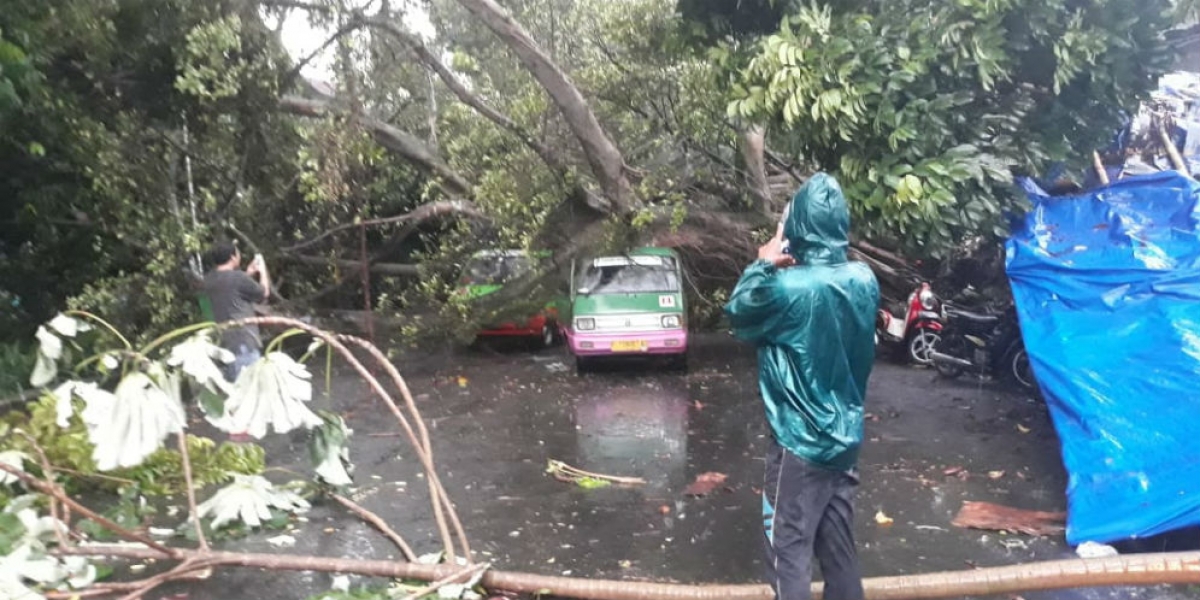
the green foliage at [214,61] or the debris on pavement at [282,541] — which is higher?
the green foliage at [214,61]

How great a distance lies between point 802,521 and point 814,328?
75 centimetres

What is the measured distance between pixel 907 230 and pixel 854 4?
1.82 metres

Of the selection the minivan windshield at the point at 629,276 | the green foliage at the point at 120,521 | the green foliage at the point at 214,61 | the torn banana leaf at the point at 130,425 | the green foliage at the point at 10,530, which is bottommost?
the green foliage at the point at 120,521

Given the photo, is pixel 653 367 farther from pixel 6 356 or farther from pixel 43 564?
pixel 43 564

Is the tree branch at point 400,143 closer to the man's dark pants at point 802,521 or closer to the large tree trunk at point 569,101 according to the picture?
the large tree trunk at point 569,101

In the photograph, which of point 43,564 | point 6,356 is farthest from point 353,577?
point 6,356

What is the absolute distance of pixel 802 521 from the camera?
11.5 ft

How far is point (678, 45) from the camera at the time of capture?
750cm

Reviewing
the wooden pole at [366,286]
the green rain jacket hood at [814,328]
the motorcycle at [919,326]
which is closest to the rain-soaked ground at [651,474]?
the motorcycle at [919,326]

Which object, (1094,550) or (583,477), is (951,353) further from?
(1094,550)

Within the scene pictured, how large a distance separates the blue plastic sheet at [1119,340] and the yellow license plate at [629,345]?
512 centimetres

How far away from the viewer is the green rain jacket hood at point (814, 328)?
11.4 ft

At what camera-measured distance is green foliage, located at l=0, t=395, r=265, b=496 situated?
5.84m

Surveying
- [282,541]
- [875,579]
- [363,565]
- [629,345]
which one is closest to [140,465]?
[282,541]
